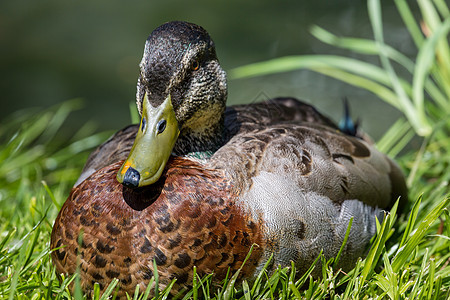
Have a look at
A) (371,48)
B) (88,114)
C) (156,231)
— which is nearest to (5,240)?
(156,231)

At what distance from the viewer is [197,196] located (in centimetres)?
243

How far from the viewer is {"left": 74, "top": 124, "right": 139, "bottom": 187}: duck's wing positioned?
2877mm

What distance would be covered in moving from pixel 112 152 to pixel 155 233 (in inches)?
29.9

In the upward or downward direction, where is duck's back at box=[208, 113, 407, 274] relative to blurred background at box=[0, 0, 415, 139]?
upward

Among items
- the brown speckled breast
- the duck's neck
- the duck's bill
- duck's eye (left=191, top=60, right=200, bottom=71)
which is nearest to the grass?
the brown speckled breast

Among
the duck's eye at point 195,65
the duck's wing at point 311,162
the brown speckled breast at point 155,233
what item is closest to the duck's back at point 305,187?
the duck's wing at point 311,162

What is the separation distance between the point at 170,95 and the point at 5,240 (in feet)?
3.43

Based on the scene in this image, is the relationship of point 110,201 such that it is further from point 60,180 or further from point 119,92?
point 119,92

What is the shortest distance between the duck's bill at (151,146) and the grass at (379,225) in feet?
1.51

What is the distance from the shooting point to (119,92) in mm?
6895

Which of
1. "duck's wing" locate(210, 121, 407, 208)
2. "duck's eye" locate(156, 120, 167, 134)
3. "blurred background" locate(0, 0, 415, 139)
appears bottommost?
"blurred background" locate(0, 0, 415, 139)

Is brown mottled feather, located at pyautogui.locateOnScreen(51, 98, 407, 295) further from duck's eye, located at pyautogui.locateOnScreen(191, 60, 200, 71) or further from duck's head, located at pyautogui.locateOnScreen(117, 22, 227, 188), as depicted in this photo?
duck's eye, located at pyautogui.locateOnScreen(191, 60, 200, 71)

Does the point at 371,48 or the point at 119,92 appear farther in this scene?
the point at 119,92

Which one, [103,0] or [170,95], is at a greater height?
[170,95]
